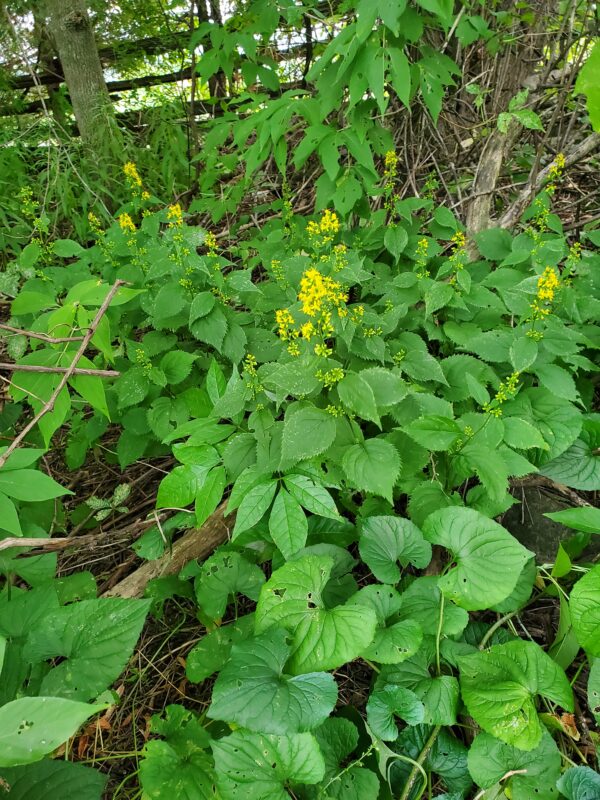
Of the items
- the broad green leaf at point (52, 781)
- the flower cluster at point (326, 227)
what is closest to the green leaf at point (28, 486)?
the broad green leaf at point (52, 781)

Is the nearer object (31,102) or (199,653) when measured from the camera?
(199,653)

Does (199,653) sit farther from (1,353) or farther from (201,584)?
(1,353)

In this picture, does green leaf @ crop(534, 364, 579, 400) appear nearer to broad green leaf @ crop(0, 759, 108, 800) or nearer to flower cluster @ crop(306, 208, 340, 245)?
flower cluster @ crop(306, 208, 340, 245)

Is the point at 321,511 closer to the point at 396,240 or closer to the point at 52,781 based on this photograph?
→ the point at 52,781

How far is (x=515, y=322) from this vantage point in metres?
2.22

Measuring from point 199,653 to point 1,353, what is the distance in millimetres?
2393

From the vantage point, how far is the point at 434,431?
1.42 m

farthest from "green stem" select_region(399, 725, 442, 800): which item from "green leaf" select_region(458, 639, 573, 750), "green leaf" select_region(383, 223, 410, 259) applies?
"green leaf" select_region(383, 223, 410, 259)

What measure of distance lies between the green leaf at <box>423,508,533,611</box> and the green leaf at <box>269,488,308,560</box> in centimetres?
34

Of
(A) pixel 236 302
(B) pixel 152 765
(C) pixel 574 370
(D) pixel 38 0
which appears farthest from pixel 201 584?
(D) pixel 38 0

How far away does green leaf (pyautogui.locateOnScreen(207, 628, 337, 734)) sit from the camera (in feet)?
3.38

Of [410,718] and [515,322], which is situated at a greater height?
[515,322]

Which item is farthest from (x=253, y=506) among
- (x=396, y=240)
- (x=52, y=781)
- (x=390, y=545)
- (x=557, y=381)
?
(x=396, y=240)

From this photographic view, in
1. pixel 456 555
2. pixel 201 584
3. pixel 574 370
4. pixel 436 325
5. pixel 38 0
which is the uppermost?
pixel 38 0
